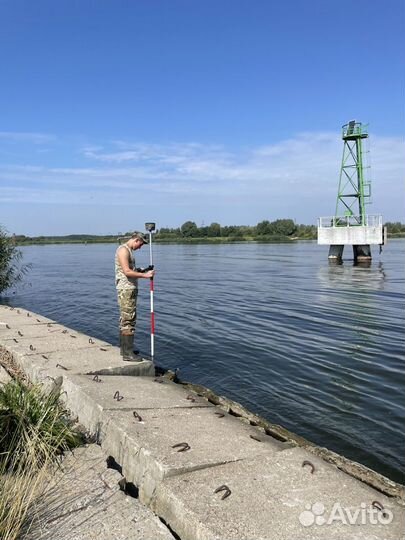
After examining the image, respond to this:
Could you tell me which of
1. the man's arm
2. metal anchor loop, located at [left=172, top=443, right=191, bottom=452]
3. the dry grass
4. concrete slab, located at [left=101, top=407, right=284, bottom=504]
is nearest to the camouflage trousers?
the man's arm

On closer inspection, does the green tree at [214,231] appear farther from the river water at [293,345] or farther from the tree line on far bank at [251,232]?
the river water at [293,345]

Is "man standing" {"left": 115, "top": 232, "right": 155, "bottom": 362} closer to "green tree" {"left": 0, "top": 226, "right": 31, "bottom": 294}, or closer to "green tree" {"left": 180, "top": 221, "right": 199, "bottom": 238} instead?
"green tree" {"left": 0, "top": 226, "right": 31, "bottom": 294}

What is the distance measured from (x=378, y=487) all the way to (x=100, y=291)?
70.6ft

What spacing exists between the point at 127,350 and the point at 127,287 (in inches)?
41.4

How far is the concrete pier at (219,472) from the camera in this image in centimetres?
332

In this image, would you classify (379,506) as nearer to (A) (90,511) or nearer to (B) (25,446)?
(A) (90,511)

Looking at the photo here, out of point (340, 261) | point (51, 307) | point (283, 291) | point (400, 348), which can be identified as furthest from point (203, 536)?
point (340, 261)

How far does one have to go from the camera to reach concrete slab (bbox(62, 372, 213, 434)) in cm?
550

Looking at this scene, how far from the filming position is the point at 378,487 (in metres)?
4.48

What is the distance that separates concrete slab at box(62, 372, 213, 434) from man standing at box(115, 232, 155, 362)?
2.78 ft

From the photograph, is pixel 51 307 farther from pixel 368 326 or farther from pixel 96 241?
pixel 96 241

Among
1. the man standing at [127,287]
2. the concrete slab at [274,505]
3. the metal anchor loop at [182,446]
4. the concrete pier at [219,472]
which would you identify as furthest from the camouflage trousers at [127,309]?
the concrete slab at [274,505]

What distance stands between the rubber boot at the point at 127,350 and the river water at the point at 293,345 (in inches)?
84.5

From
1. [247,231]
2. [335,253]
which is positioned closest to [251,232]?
[247,231]
